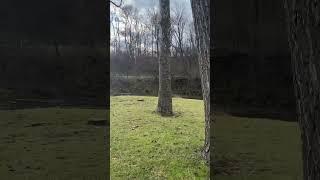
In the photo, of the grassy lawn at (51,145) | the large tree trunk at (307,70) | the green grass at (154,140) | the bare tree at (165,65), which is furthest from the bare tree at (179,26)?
the large tree trunk at (307,70)

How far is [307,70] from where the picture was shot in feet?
3.04

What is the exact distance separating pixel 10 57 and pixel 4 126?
0.46 metres

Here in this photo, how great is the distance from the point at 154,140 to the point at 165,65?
808mm

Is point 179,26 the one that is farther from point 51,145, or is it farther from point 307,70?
point 307,70

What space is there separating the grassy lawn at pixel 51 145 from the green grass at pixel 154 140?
1272 mm

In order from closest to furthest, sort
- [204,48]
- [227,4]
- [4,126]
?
[4,126] → [227,4] → [204,48]

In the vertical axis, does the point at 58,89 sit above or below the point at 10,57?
below

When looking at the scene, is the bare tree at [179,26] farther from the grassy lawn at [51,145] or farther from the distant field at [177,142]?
the grassy lawn at [51,145]

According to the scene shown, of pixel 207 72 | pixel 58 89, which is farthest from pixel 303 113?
pixel 207 72

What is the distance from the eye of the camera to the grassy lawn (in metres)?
2.93

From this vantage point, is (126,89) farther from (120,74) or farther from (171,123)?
(171,123)

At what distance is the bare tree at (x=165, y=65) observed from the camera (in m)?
4.54

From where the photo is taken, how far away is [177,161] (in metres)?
4.40

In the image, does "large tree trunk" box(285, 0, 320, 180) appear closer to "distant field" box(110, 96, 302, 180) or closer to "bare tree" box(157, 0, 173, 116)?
"distant field" box(110, 96, 302, 180)
